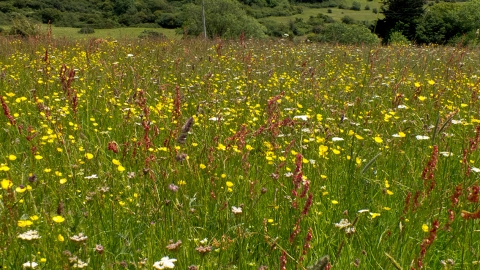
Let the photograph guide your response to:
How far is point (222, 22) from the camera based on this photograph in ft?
61.9

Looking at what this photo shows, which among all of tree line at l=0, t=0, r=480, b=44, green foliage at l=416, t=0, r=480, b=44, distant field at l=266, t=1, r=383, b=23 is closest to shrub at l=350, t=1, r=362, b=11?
tree line at l=0, t=0, r=480, b=44

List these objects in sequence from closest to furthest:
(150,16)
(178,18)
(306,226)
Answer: (306,226) < (178,18) < (150,16)

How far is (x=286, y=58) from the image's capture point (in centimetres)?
698

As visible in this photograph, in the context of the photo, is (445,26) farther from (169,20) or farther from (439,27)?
(169,20)

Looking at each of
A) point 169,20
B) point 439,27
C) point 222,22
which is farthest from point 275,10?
point 222,22

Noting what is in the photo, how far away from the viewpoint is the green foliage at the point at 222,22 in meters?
18.3

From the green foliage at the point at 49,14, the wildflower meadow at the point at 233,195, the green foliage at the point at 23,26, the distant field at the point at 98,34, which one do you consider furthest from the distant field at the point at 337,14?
the wildflower meadow at the point at 233,195

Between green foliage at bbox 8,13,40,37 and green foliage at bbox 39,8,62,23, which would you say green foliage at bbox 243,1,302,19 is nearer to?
green foliage at bbox 39,8,62,23

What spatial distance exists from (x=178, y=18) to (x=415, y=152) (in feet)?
149

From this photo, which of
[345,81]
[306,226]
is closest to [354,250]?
[306,226]

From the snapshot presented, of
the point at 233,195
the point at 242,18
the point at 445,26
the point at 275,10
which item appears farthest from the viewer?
the point at 275,10

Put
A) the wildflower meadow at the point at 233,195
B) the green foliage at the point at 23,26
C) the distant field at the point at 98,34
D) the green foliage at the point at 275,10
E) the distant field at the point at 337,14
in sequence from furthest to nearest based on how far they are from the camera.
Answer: the green foliage at the point at 275,10, the distant field at the point at 337,14, the distant field at the point at 98,34, the green foliage at the point at 23,26, the wildflower meadow at the point at 233,195

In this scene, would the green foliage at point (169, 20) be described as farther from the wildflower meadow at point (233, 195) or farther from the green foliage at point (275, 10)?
the wildflower meadow at point (233, 195)

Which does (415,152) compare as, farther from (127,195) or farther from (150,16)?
(150,16)
